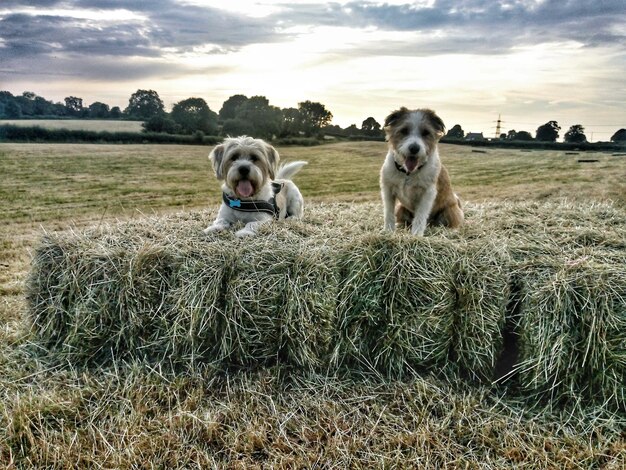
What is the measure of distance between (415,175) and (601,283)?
188cm

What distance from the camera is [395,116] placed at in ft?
14.6

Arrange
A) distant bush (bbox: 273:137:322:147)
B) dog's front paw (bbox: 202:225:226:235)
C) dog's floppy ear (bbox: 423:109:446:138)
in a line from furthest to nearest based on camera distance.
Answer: distant bush (bbox: 273:137:322:147), dog's floppy ear (bbox: 423:109:446:138), dog's front paw (bbox: 202:225:226:235)

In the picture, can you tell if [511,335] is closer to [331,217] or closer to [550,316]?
[550,316]

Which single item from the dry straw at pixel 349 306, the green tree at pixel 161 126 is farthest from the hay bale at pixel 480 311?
the green tree at pixel 161 126

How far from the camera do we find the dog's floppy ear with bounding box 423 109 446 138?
4.36 meters

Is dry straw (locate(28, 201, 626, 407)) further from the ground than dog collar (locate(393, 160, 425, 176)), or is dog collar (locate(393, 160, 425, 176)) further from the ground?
dog collar (locate(393, 160, 425, 176))

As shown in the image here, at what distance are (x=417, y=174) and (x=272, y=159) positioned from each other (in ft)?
5.04

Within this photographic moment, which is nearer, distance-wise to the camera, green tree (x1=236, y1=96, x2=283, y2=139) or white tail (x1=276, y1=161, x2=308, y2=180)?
white tail (x1=276, y1=161, x2=308, y2=180)

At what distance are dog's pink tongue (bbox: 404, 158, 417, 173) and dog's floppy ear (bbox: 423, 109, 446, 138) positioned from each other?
37cm

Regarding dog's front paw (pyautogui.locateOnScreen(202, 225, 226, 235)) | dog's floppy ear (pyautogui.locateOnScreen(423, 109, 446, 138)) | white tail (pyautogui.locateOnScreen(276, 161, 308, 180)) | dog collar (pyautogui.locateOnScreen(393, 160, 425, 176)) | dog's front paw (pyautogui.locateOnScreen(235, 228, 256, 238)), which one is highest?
dog's floppy ear (pyautogui.locateOnScreen(423, 109, 446, 138))

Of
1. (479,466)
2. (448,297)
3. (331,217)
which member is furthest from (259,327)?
(331,217)

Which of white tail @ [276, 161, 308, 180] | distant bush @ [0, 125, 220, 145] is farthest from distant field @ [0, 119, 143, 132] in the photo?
white tail @ [276, 161, 308, 180]

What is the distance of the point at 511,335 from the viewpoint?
348cm

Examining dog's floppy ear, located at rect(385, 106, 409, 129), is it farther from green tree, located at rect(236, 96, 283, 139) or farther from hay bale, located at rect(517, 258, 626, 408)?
green tree, located at rect(236, 96, 283, 139)
